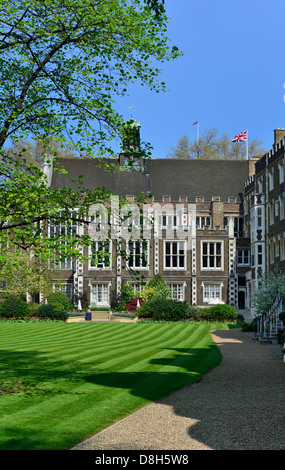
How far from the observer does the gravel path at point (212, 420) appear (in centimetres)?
785

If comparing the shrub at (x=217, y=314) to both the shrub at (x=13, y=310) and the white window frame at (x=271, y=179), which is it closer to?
the white window frame at (x=271, y=179)

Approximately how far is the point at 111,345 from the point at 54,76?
44.1 feet

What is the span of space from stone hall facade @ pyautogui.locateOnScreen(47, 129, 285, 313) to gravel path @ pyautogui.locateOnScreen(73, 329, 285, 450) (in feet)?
105

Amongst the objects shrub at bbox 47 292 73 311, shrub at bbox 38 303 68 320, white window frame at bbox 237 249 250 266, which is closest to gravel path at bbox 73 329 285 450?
shrub at bbox 38 303 68 320

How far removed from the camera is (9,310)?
137ft

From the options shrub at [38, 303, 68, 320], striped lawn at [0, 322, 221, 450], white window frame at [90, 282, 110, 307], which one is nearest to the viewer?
striped lawn at [0, 322, 221, 450]

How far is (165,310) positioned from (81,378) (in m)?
27.7

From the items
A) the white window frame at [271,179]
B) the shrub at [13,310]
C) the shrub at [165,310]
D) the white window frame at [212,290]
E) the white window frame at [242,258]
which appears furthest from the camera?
the white window frame at [242,258]

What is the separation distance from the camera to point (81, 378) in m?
14.0

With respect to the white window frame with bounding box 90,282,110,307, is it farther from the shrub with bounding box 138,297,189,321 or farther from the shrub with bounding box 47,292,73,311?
the shrub with bounding box 138,297,189,321

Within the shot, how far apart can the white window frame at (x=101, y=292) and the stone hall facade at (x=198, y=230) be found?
0.32 ft

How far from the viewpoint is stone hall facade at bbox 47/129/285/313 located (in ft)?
159

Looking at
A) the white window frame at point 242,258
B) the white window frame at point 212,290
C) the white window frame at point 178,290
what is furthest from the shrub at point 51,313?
the white window frame at point 242,258

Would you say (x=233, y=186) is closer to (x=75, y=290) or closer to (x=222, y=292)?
(x=222, y=292)
